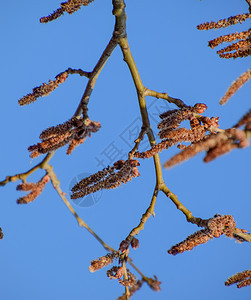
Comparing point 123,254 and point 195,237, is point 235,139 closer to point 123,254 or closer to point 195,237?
point 195,237

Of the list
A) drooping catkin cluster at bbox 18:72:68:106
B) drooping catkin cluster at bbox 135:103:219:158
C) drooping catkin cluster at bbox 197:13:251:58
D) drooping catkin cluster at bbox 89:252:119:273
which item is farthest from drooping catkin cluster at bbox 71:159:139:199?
drooping catkin cluster at bbox 197:13:251:58

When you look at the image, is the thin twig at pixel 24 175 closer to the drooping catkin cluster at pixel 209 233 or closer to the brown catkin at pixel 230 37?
the drooping catkin cluster at pixel 209 233

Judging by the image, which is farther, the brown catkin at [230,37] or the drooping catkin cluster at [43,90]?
the drooping catkin cluster at [43,90]

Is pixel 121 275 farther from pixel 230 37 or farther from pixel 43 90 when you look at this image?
pixel 230 37

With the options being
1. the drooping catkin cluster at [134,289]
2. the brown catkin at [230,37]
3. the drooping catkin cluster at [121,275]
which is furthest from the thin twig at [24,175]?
the brown catkin at [230,37]

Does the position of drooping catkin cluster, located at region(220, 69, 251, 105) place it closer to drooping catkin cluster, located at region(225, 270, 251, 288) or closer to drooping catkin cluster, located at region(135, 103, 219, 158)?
drooping catkin cluster, located at region(135, 103, 219, 158)

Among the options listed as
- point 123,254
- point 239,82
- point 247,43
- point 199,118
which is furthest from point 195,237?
point 247,43
